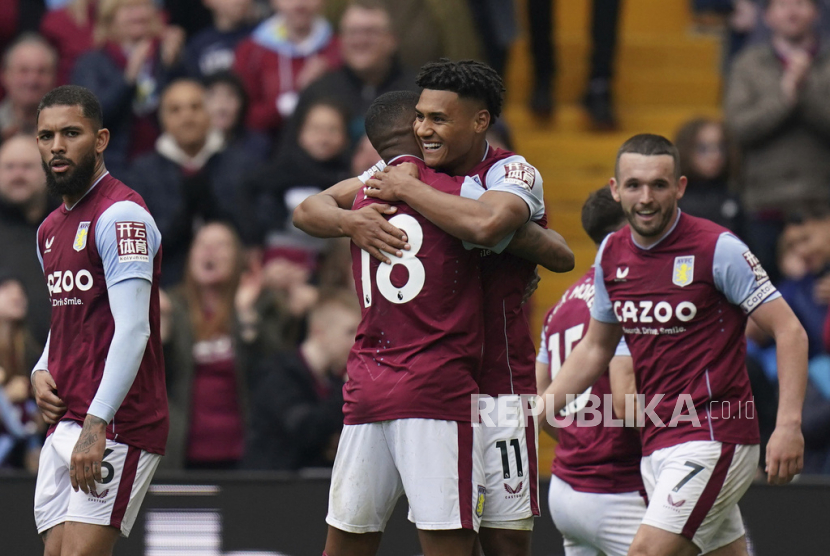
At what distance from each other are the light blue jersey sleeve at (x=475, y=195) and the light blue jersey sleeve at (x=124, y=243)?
1.34 meters

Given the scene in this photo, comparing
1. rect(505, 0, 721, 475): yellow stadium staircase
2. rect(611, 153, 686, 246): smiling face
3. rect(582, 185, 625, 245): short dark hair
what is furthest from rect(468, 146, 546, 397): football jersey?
rect(505, 0, 721, 475): yellow stadium staircase

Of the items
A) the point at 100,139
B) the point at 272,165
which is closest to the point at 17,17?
the point at 272,165

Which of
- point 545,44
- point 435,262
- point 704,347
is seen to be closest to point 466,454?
point 435,262

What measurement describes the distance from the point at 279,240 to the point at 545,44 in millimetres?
3324

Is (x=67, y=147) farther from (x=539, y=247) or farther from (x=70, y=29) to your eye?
(x=70, y=29)

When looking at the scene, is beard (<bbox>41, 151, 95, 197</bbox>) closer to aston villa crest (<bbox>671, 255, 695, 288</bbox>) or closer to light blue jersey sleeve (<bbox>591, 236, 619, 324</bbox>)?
light blue jersey sleeve (<bbox>591, 236, 619, 324</bbox>)

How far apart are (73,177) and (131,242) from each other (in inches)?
15.9

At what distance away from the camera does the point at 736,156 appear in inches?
420

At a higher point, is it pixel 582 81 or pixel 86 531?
pixel 582 81

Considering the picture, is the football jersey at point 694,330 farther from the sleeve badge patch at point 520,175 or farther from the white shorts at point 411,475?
the white shorts at point 411,475

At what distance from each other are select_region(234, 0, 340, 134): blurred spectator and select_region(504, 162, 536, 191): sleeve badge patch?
574 centimetres

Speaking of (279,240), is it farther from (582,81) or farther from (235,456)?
(582,81)

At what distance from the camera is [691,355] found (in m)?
5.87

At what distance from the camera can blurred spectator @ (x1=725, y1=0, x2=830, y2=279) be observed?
33.7 feet
